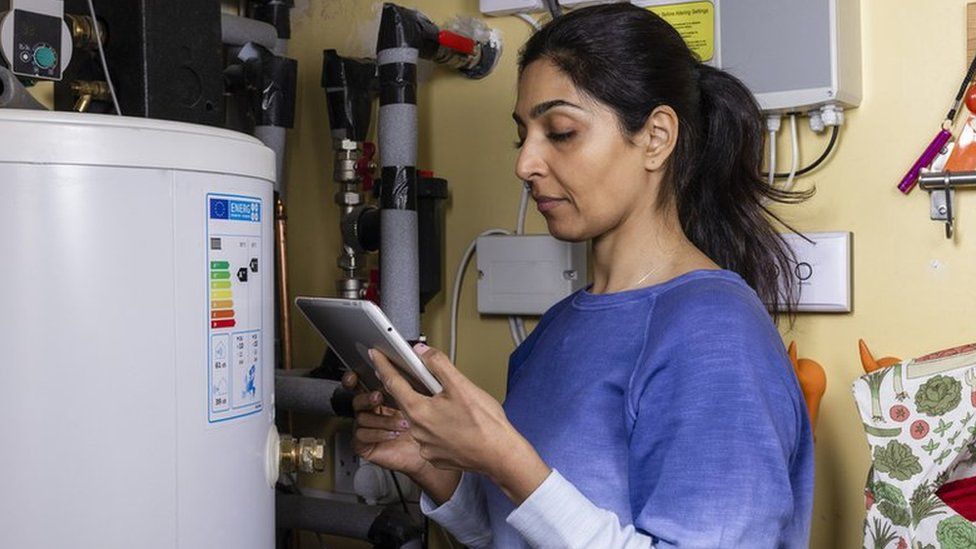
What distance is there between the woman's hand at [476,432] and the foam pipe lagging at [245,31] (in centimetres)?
94

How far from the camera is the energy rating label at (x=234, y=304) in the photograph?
110cm

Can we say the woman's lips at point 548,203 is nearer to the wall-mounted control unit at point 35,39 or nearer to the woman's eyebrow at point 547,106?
the woman's eyebrow at point 547,106

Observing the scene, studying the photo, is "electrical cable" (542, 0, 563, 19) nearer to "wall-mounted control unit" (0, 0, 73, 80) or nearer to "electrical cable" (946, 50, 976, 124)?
"electrical cable" (946, 50, 976, 124)

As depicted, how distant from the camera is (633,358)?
1.07 metres

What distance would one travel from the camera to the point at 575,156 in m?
1.16

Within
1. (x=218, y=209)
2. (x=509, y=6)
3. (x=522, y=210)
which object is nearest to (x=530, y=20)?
(x=509, y=6)

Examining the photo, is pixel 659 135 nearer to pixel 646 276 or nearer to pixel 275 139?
pixel 646 276

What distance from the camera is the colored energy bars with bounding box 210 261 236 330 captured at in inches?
43.1

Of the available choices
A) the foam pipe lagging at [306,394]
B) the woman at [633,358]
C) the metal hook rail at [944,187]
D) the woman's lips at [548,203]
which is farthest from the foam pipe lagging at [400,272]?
the metal hook rail at [944,187]

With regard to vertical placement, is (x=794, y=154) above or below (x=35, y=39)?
below

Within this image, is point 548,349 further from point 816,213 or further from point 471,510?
point 816,213

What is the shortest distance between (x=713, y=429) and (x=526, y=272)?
2.63ft

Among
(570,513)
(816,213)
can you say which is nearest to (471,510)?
(570,513)

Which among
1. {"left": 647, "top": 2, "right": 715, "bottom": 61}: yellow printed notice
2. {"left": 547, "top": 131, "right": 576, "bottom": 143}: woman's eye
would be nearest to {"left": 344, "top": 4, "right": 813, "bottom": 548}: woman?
{"left": 547, "top": 131, "right": 576, "bottom": 143}: woman's eye
